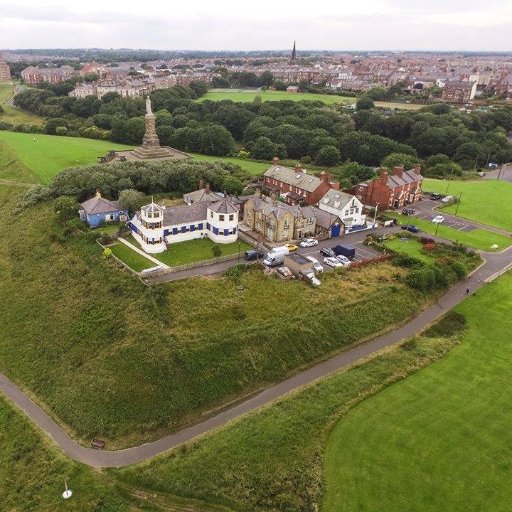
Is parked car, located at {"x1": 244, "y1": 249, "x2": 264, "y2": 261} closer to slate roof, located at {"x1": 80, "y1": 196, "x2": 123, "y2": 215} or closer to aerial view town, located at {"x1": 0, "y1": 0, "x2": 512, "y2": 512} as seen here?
aerial view town, located at {"x1": 0, "y1": 0, "x2": 512, "y2": 512}

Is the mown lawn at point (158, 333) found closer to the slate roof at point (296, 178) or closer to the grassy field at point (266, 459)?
the grassy field at point (266, 459)

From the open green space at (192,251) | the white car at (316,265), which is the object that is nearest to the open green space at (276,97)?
the open green space at (192,251)

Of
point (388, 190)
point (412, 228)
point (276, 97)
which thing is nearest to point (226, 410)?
point (412, 228)

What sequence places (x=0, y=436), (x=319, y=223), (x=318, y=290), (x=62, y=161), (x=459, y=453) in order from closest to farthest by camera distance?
1. (x=459, y=453)
2. (x=0, y=436)
3. (x=318, y=290)
4. (x=319, y=223)
5. (x=62, y=161)

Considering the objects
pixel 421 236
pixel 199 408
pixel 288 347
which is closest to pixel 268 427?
pixel 199 408

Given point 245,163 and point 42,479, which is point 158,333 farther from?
point 245,163

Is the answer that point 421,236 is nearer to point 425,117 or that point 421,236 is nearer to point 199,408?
point 199,408

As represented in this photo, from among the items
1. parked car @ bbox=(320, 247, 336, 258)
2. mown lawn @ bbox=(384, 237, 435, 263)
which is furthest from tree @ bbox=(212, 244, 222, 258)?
mown lawn @ bbox=(384, 237, 435, 263)
